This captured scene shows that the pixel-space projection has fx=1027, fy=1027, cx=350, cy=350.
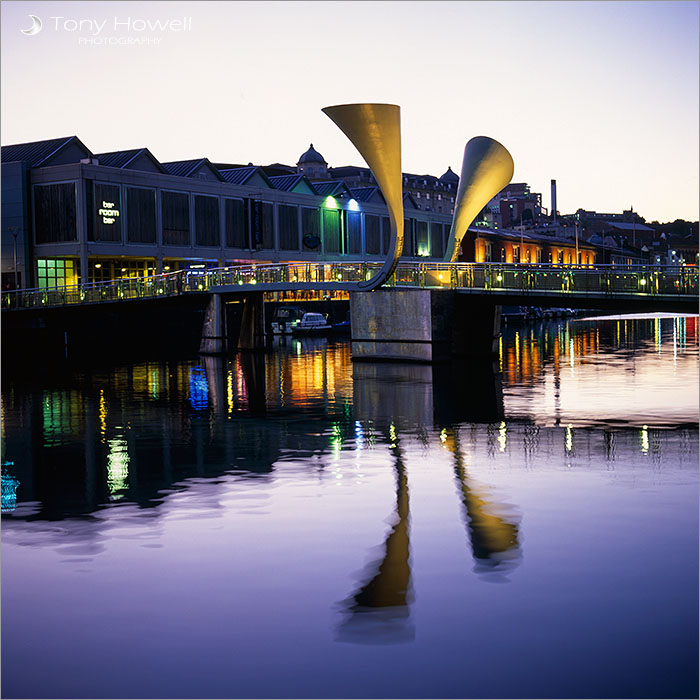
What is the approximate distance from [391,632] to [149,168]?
73.9 metres

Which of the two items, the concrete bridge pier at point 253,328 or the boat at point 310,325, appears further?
the boat at point 310,325

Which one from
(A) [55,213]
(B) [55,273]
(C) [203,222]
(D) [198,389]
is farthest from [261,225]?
(D) [198,389]

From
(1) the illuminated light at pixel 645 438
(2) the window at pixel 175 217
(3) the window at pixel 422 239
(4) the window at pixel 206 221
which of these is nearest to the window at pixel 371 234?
(3) the window at pixel 422 239

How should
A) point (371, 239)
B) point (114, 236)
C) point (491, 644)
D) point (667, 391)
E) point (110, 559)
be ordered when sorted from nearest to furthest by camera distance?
1. point (491, 644)
2. point (110, 559)
3. point (667, 391)
4. point (114, 236)
5. point (371, 239)

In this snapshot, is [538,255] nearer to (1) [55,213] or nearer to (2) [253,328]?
(1) [55,213]

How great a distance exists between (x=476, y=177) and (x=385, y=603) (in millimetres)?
45297

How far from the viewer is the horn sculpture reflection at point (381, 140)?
4006 centimetres

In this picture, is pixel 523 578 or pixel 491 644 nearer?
pixel 491 644

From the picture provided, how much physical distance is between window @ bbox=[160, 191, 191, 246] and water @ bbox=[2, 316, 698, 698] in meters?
50.2

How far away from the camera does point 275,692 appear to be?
9016 millimetres

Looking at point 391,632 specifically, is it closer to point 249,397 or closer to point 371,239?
point 249,397

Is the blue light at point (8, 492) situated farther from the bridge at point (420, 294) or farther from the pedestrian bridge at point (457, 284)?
the pedestrian bridge at point (457, 284)

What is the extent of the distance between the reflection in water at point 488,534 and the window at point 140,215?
59613mm

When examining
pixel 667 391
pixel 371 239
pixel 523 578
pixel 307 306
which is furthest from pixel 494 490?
pixel 371 239
